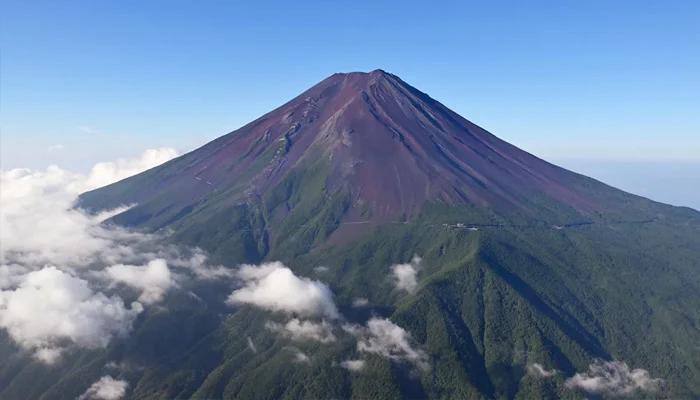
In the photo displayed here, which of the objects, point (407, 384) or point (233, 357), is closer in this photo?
point (407, 384)

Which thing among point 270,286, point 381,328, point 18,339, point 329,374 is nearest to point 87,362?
point 18,339

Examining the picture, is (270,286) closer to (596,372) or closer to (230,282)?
(230,282)

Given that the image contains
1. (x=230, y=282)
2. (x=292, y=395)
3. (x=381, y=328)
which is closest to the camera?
(x=292, y=395)

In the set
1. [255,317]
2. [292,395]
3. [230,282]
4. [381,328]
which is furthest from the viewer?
[230,282]

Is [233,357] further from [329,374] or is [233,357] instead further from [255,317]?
[329,374]

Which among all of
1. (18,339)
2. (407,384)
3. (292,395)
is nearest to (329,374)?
(292,395)

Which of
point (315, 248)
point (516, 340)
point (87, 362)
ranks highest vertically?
point (315, 248)

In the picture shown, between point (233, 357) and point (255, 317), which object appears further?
point (255, 317)

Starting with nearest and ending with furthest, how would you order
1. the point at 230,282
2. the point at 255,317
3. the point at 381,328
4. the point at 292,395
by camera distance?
the point at 292,395, the point at 381,328, the point at 255,317, the point at 230,282

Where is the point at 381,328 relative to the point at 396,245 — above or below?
below
